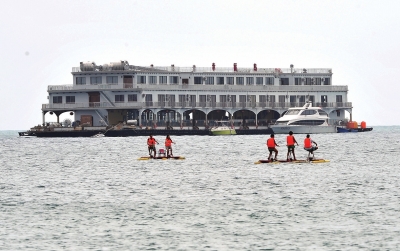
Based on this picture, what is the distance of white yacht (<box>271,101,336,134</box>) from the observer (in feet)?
416

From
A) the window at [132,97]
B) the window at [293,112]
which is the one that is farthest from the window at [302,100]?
the window at [132,97]

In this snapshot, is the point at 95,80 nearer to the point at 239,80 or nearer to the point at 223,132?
the point at 223,132

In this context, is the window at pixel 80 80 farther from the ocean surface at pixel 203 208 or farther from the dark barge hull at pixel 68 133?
the ocean surface at pixel 203 208

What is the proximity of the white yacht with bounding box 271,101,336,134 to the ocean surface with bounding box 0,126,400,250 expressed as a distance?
69.0 m

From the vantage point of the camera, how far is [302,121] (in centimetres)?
12750

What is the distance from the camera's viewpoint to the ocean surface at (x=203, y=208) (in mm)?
27406

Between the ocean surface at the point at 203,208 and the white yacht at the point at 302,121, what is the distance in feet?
227

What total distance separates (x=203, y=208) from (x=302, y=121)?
94.3 m

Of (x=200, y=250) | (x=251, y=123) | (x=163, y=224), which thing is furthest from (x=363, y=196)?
(x=251, y=123)

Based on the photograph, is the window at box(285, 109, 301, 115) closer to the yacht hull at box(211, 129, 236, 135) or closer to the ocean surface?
the yacht hull at box(211, 129, 236, 135)

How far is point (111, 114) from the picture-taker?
13150 cm

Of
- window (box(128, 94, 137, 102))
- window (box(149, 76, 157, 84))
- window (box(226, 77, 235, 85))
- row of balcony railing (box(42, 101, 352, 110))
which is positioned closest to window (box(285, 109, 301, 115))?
row of balcony railing (box(42, 101, 352, 110))

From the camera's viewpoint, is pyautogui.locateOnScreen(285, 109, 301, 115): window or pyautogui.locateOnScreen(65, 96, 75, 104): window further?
pyautogui.locateOnScreen(65, 96, 75, 104): window

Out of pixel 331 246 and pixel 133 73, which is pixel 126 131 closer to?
pixel 133 73
